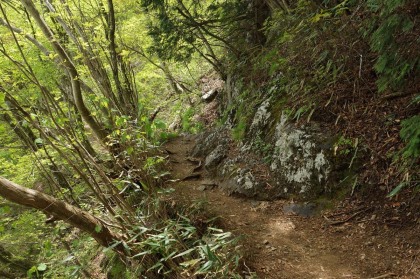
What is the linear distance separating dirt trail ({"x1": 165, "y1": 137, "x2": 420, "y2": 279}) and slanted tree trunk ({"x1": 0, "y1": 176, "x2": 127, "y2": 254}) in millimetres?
1924

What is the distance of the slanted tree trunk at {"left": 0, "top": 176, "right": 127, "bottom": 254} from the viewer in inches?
99.0

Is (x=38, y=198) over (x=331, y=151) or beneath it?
over

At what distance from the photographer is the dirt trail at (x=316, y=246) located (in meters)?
3.44

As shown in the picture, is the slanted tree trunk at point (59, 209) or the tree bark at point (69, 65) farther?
the tree bark at point (69, 65)

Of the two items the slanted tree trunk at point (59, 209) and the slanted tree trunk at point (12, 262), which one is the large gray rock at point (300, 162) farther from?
the slanted tree trunk at point (12, 262)

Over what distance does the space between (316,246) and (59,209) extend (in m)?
3.53

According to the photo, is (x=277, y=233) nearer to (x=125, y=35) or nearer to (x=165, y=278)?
(x=165, y=278)

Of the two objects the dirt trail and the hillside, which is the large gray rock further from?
the dirt trail

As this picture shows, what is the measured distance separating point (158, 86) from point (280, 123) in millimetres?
13123

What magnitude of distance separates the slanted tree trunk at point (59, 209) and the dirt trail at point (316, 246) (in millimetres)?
1924

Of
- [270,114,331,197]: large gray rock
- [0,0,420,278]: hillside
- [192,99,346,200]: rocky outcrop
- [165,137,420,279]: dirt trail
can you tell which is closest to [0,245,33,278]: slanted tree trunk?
[0,0,420,278]: hillside

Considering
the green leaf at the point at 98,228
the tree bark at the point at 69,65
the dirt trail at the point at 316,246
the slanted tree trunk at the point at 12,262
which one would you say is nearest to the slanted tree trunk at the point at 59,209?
the green leaf at the point at 98,228

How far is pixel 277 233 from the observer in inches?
184

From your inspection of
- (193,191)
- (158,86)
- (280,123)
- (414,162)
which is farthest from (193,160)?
(158,86)
